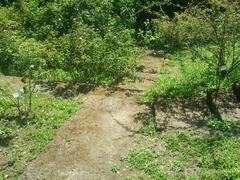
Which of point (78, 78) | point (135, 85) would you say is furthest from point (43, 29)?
point (135, 85)

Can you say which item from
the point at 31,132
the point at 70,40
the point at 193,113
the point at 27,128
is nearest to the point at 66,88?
the point at 70,40

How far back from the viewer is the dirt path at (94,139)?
6.57 meters

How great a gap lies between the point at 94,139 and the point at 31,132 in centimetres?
98

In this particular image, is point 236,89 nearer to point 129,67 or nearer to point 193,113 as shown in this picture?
point 193,113

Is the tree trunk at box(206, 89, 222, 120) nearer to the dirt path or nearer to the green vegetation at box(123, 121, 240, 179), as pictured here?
the green vegetation at box(123, 121, 240, 179)

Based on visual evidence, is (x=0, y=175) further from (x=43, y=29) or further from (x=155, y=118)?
(x=43, y=29)

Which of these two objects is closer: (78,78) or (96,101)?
(96,101)

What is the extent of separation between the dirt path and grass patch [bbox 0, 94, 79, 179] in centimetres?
13

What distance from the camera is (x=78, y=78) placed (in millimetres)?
9352

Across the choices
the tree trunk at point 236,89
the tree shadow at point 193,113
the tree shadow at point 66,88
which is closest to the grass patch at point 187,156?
the tree shadow at point 193,113

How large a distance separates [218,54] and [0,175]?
4.30 metres

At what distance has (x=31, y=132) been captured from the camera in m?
7.50


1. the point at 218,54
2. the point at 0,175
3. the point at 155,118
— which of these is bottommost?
the point at 0,175

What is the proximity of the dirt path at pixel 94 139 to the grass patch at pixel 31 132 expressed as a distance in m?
0.13
